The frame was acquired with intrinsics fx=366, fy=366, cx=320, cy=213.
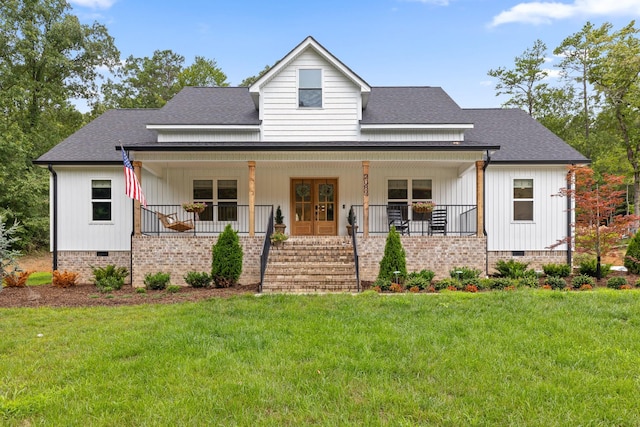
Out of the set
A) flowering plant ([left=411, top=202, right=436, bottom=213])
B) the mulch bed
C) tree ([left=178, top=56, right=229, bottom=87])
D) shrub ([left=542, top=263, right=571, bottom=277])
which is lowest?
the mulch bed

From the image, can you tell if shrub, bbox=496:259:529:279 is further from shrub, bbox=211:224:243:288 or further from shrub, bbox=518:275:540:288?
shrub, bbox=211:224:243:288

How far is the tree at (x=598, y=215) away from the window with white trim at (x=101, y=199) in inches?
573

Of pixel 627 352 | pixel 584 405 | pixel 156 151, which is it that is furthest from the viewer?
pixel 156 151

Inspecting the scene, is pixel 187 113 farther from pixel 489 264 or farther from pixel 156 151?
pixel 489 264

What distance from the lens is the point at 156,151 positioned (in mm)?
10734

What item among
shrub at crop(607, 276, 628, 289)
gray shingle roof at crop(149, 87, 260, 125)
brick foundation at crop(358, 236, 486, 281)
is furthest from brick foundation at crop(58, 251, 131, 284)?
shrub at crop(607, 276, 628, 289)

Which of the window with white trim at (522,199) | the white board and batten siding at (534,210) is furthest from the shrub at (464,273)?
the window with white trim at (522,199)

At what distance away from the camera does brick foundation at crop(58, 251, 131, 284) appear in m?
12.1

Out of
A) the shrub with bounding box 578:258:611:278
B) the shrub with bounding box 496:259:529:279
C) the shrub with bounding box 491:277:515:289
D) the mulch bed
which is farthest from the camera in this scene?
the shrub with bounding box 578:258:611:278

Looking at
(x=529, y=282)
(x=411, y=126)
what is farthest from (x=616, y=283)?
(x=411, y=126)

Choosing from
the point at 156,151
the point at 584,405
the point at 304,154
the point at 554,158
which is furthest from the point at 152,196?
the point at 554,158

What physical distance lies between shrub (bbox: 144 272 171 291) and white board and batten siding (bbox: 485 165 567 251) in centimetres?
1044

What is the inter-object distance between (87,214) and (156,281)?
4632mm

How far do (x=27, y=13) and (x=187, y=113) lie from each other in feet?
64.0
